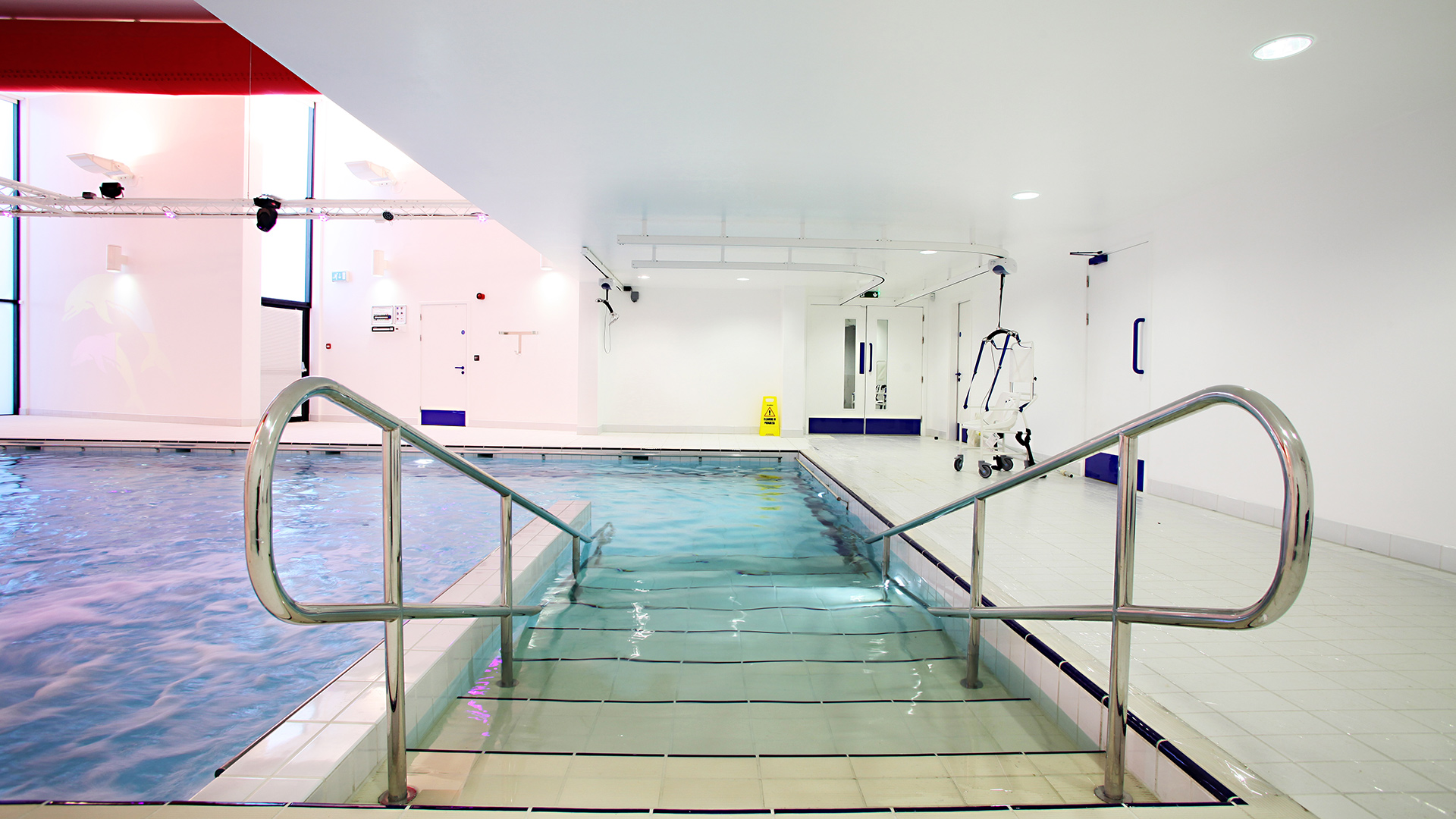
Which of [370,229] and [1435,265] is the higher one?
[370,229]

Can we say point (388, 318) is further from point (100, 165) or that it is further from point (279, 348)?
point (100, 165)

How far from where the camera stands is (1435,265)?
11.5 ft

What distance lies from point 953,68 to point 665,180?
247 centimetres

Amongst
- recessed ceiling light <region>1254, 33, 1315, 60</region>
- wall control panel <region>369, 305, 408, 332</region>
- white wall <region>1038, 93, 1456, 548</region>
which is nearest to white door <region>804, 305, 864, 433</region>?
white wall <region>1038, 93, 1456, 548</region>

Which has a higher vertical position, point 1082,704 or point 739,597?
point 1082,704

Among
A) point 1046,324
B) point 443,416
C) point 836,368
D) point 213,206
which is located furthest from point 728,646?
point 213,206

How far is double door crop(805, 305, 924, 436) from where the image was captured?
458 inches

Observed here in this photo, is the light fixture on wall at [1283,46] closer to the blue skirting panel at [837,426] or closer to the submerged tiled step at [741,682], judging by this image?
the submerged tiled step at [741,682]

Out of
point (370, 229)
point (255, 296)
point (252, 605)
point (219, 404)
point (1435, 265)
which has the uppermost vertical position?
point (370, 229)

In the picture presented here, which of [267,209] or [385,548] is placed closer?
[385,548]

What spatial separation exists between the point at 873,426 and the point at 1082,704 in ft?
32.7

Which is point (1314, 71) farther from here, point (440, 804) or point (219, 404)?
point (219, 404)

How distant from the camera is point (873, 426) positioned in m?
11.7

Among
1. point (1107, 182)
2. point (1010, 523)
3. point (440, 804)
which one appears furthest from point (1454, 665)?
point (1107, 182)
